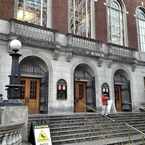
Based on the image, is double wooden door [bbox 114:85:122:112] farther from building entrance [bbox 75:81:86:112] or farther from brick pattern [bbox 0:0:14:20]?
brick pattern [bbox 0:0:14:20]

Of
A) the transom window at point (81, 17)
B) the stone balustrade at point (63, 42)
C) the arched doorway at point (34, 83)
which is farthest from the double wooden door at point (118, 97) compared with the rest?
the arched doorway at point (34, 83)

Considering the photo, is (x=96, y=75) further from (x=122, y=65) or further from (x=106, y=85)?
(x=122, y=65)

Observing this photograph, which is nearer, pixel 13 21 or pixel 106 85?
pixel 13 21

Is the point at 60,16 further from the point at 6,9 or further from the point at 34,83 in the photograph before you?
the point at 34,83

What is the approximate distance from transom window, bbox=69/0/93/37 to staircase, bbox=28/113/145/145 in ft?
25.4

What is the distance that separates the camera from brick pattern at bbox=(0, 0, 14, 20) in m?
14.7

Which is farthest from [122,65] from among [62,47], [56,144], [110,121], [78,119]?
[56,144]

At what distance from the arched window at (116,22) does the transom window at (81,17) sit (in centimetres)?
221

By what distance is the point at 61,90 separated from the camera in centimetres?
1575

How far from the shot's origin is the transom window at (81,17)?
724 inches

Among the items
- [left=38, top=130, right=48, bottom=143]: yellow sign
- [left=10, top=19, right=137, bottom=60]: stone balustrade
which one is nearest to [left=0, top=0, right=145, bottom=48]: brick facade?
[left=10, top=19, right=137, bottom=60]: stone balustrade

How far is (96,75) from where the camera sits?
17.9m

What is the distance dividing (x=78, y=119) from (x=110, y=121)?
2.03 meters

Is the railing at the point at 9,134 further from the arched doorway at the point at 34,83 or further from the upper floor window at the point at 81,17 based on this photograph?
the upper floor window at the point at 81,17
